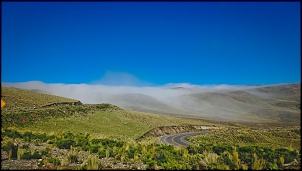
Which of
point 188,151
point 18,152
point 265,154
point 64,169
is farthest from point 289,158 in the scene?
point 18,152

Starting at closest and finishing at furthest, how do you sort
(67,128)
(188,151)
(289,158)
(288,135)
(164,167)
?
(164,167) → (289,158) → (188,151) → (67,128) → (288,135)

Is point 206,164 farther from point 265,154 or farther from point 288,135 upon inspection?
point 288,135

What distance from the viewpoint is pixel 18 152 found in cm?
2017

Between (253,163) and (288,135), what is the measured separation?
96.1ft

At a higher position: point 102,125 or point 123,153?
point 102,125

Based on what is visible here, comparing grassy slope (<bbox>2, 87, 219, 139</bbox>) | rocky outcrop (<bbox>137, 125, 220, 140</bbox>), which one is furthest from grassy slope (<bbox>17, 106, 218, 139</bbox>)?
rocky outcrop (<bbox>137, 125, 220, 140</bbox>)

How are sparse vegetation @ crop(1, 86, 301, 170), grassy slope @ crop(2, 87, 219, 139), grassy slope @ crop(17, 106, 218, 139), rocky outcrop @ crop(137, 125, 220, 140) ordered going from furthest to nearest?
rocky outcrop @ crop(137, 125, 220, 140)
grassy slope @ crop(17, 106, 218, 139)
grassy slope @ crop(2, 87, 219, 139)
sparse vegetation @ crop(1, 86, 301, 170)

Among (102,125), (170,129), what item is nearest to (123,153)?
(102,125)

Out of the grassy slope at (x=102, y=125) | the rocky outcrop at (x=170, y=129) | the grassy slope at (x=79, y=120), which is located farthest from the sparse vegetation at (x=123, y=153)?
the rocky outcrop at (x=170, y=129)

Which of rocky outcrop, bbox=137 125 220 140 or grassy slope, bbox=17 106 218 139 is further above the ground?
grassy slope, bbox=17 106 218 139

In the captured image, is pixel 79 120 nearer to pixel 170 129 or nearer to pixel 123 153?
pixel 170 129

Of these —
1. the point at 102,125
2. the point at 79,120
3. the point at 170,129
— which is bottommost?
the point at 170,129

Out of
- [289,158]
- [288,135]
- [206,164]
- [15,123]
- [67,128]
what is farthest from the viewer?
[288,135]

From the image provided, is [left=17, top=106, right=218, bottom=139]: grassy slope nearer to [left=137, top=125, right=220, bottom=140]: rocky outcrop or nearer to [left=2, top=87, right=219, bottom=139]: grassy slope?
[left=2, top=87, right=219, bottom=139]: grassy slope
